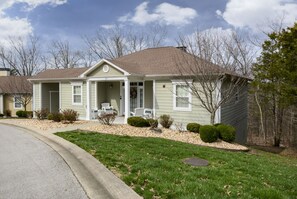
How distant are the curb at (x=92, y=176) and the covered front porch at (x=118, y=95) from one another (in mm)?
8915

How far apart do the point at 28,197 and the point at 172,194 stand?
2.57 meters

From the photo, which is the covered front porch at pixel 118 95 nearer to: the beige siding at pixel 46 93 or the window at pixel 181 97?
the window at pixel 181 97

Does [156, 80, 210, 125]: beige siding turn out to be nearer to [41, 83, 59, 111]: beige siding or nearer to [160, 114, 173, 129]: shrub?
[160, 114, 173, 129]: shrub

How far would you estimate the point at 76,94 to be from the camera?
20.8 m

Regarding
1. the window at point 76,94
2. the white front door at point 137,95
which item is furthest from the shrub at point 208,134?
the window at point 76,94

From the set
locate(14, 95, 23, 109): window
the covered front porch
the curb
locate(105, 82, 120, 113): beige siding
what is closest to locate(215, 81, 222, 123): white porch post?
the covered front porch

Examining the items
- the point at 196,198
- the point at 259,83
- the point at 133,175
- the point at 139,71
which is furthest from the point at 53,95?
the point at 196,198

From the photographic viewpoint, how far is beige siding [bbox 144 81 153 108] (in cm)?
1815

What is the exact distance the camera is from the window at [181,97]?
632 inches

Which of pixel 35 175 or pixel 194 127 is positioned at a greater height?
pixel 194 127

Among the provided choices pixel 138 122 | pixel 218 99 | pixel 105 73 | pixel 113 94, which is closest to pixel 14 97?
pixel 113 94

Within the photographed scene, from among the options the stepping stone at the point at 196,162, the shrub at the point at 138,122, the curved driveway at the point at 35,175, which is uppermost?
the shrub at the point at 138,122

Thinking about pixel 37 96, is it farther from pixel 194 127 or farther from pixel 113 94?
pixel 194 127

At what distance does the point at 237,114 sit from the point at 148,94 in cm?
651
